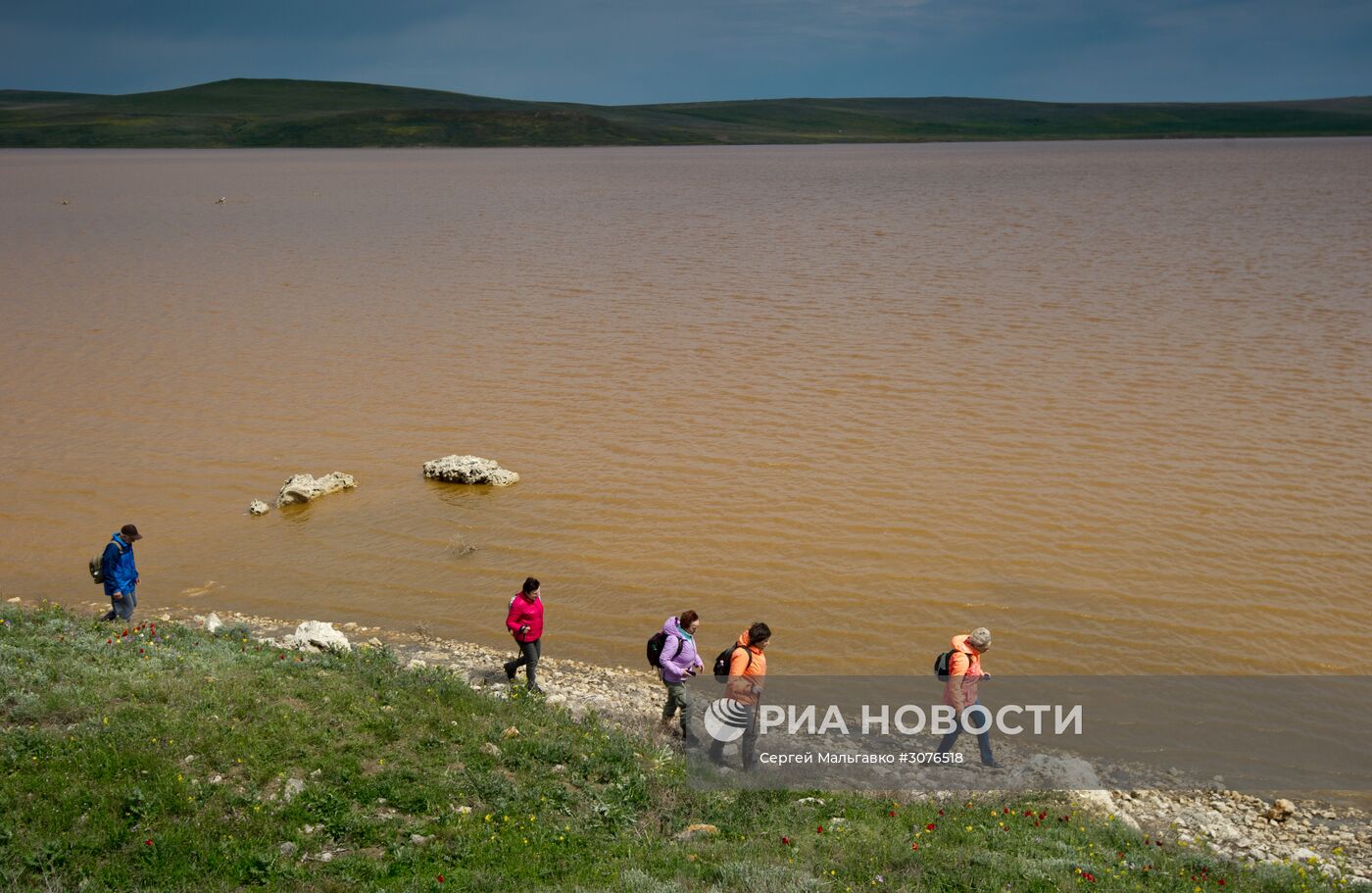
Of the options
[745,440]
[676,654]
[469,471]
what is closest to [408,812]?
[676,654]

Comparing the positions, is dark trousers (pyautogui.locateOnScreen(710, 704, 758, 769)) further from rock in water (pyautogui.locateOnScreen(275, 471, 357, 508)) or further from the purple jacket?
rock in water (pyautogui.locateOnScreen(275, 471, 357, 508))

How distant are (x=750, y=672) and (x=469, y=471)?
9669 millimetres

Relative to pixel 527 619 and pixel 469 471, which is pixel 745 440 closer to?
pixel 469 471

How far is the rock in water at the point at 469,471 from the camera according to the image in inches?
694

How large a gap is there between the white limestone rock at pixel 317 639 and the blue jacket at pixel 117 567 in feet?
6.95

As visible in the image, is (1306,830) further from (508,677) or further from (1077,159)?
(1077,159)

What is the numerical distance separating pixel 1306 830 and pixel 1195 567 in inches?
231

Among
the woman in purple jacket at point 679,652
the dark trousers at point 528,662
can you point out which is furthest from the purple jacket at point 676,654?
the dark trousers at point 528,662

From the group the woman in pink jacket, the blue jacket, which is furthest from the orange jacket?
the blue jacket

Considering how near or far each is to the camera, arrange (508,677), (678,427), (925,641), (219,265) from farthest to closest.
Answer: (219,265) → (678,427) → (925,641) → (508,677)

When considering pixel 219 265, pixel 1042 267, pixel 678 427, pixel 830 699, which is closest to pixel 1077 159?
pixel 1042 267

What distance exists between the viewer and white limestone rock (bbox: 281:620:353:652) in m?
11.3

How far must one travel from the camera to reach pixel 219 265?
4169cm

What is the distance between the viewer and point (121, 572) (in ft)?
39.3
